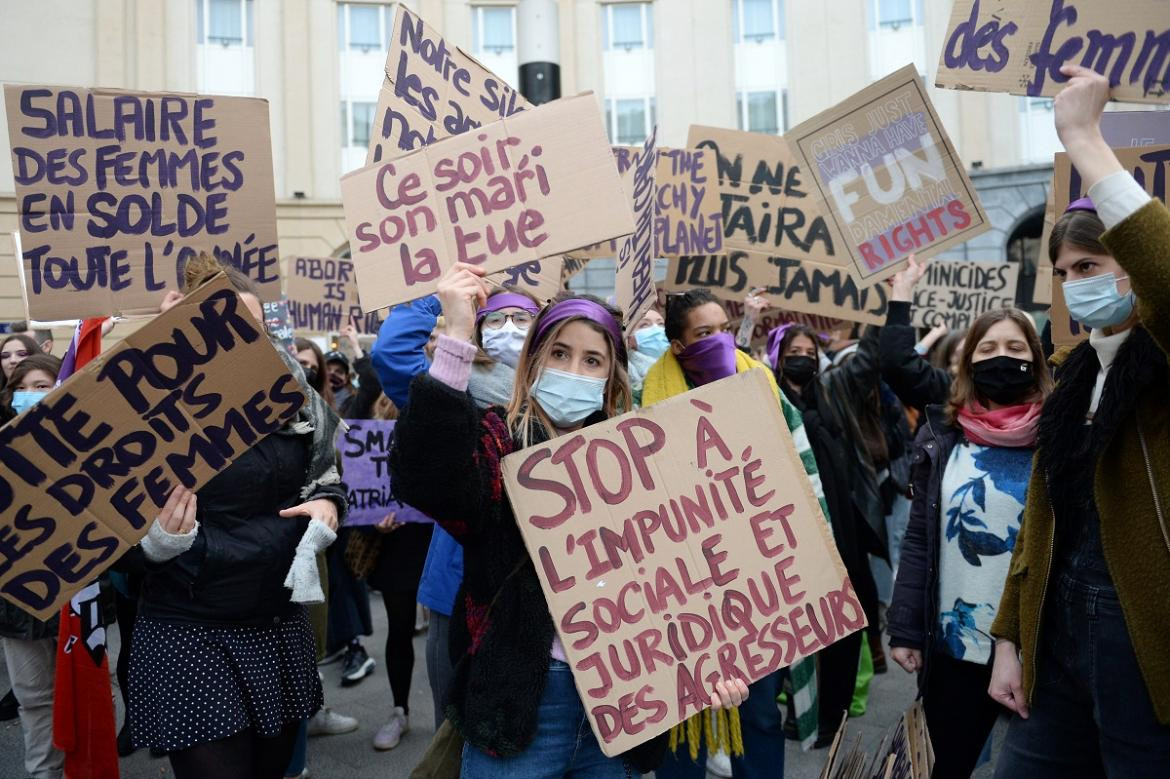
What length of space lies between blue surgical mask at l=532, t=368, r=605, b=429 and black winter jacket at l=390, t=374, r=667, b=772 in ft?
0.49

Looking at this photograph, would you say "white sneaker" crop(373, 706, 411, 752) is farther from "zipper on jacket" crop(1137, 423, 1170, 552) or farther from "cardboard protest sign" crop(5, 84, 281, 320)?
"zipper on jacket" crop(1137, 423, 1170, 552)

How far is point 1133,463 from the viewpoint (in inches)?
84.9

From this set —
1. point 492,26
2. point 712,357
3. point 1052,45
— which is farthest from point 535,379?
point 492,26

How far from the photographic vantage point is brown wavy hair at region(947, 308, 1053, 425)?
323 cm

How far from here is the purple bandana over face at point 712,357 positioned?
12.3ft

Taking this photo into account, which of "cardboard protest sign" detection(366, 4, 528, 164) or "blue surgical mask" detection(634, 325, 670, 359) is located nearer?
"cardboard protest sign" detection(366, 4, 528, 164)

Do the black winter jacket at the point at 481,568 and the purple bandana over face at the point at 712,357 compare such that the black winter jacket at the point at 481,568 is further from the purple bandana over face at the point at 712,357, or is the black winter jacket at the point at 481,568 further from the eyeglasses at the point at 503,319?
the purple bandana over face at the point at 712,357

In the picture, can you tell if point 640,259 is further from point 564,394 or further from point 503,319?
point 564,394

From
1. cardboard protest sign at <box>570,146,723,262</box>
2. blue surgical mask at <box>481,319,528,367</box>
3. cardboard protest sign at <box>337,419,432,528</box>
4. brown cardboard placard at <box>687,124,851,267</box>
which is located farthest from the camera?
brown cardboard placard at <box>687,124,851,267</box>

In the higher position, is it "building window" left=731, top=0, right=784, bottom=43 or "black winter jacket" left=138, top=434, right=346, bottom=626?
"building window" left=731, top=0, right=784, bottom=43

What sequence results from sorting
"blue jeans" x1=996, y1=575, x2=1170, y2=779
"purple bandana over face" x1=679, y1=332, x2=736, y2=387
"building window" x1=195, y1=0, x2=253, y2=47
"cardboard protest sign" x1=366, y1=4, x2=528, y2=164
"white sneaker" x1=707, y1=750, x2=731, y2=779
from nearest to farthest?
"blue jeans" x1=996, y1=575, x2=1170, y2=779 → "purple bandana over face" x1=679, y1=332, x2=736, y2=387 → "cardboard protest sign" x1=366, y1=4, x2=528, y2=164 → "white sneaker" x1=707, y1=750, x2=731, y2=779 → "building window" x1=195, y1=0, x2=253, y2=47

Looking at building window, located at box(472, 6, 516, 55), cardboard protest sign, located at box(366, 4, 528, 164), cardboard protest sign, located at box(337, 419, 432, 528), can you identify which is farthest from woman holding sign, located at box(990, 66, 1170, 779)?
building window, located at box(472, 6, 516, 55)

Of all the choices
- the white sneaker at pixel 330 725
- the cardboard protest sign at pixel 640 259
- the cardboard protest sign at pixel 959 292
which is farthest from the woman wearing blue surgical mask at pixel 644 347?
the cardboard protest sign at pixel 959 292

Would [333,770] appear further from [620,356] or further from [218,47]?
[218,47]
